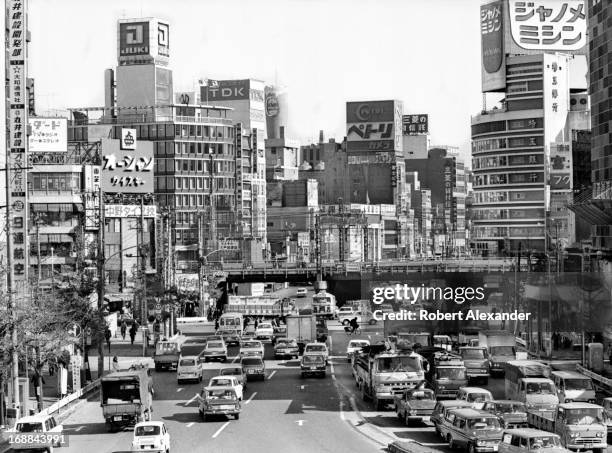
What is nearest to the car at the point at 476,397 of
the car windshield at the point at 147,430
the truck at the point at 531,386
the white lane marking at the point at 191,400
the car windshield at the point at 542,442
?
the truck at the point at 531,386

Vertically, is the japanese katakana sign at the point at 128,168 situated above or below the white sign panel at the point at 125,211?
above

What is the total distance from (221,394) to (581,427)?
1620 centimetres

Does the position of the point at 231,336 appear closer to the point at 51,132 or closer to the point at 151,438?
the point at 51,132

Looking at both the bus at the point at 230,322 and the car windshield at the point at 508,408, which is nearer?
the car windshield at the point at 508,408

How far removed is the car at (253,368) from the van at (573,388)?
2013 centimetres

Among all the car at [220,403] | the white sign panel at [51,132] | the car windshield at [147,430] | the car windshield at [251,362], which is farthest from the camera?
the white sign panel at [51,132]

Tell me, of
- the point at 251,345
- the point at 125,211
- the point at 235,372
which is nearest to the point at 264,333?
the point at 251,345

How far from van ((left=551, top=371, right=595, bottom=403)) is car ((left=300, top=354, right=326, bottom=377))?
1942 centimetres

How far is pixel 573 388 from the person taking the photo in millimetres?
54031

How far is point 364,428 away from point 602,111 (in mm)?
71614

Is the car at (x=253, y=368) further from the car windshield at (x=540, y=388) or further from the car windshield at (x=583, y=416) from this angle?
the car windshield at (x=583, y=416)

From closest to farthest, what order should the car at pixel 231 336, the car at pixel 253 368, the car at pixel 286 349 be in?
the car at pixel 253 368
the car at pixel 286 349
the car at pixel 231 336

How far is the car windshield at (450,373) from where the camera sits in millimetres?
59844

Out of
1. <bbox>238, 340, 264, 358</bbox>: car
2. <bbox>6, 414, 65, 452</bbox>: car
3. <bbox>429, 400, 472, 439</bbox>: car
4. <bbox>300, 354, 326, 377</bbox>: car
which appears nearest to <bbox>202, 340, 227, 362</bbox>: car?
<bbox>238, 340, 264, 358</bbox>: car
